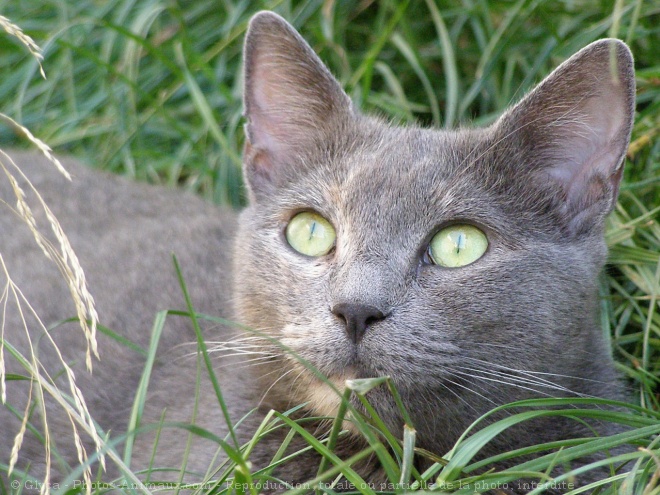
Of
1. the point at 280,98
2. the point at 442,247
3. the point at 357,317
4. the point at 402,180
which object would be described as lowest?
the point at 357,317

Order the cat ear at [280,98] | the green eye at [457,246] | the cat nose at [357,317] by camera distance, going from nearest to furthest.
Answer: the cat nose at [357,317], the green eye at [457,246], the cat ear at [280,98]

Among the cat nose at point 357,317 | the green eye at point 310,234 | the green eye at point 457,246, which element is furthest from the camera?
the green eye at point 310,234

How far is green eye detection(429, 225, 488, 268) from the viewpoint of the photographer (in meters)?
1.90

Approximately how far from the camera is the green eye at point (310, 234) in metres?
2.02

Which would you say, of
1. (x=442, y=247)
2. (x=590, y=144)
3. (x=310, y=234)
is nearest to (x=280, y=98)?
(x=310, y=234)

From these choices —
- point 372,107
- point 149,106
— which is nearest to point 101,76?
point 149,106

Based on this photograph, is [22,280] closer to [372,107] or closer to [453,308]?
[372,107]

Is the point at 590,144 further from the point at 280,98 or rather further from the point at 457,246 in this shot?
the point at 280,98

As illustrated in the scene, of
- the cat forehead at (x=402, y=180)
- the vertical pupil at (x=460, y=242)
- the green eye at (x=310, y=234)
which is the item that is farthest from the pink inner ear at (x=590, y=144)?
the green eye at (x=310, y=234)

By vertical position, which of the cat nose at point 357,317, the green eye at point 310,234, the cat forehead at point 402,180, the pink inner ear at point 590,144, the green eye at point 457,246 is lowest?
the cat nose at point 357,317

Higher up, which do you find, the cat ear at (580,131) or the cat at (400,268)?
the cat ear at (580,131)

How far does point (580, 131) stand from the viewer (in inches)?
81.0

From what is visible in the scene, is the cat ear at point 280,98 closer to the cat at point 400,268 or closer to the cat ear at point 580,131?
the cat at point 400,268

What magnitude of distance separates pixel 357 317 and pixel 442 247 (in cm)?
31
